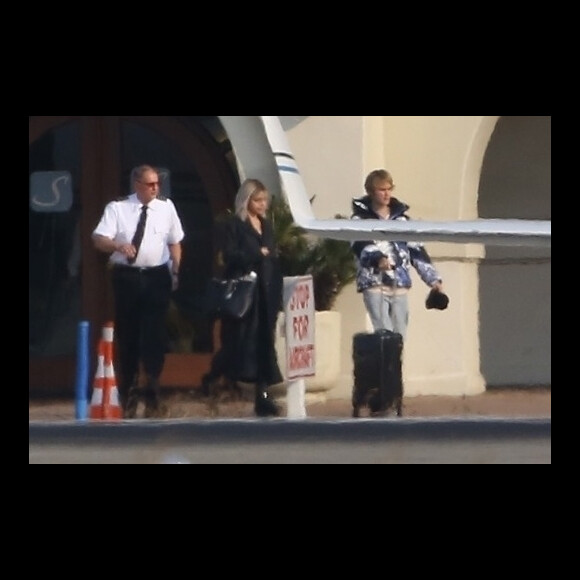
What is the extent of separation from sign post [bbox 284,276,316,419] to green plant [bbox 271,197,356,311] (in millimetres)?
513

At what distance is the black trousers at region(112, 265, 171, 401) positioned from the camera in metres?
10.0

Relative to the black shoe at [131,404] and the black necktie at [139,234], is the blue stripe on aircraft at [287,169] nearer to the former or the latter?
the black necktie at [139,234]

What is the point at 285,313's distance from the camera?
1000cm

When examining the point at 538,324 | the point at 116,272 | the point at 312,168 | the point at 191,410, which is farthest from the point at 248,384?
the point at 538,324

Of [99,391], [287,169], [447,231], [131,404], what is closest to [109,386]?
[99,391]

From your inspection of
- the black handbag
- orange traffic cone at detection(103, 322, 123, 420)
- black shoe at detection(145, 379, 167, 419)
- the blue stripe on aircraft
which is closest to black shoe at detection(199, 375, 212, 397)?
black shoe at detection(145, 379, 167, 419)

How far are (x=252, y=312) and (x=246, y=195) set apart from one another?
0.82m

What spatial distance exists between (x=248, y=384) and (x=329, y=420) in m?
1.00

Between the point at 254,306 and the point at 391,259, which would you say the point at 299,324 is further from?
the point at 391,259

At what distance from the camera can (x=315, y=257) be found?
10945 mm

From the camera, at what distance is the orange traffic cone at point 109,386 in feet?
32.5

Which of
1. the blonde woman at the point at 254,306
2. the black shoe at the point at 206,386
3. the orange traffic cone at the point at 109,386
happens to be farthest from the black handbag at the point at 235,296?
the orange traffic cone at the point at 109,386

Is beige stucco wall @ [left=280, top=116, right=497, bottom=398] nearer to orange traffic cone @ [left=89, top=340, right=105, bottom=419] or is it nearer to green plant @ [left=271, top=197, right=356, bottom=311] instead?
green plant @ [left=271, top=197, right=356, bottom=311]

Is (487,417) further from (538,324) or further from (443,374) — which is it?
(538,324)
